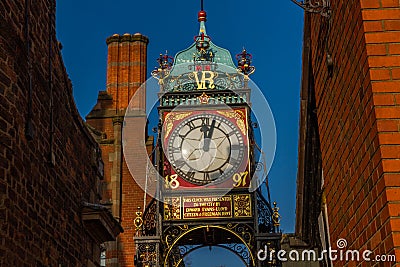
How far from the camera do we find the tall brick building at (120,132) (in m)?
17.2

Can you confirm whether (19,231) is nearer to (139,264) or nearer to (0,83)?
(0,83)

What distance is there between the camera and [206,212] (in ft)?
45.8

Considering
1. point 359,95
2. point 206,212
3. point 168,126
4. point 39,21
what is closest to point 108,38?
point 168,126

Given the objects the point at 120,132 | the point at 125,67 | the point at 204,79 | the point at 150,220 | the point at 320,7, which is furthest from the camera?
the point at 125,67

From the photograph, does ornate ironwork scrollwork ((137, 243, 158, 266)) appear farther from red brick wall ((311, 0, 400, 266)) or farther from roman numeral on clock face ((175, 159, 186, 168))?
red brick wall ((311, 0, 400, 266))

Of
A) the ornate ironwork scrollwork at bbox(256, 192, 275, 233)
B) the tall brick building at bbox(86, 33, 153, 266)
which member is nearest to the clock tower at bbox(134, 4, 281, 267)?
the ornate ironwork scrollwork at bbox(256, 192, 275, 233)

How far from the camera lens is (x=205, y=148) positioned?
47.4 ft

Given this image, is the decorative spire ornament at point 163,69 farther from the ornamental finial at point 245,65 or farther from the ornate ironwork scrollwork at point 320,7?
the ornate ironwork scrollwork at point 320,7

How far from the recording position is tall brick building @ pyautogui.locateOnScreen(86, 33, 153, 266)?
679 inches

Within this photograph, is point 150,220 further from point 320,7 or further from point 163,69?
point 320,7

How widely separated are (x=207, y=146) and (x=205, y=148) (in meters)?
0.08

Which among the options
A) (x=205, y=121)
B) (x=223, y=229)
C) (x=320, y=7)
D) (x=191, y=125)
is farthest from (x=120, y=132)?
(x=320, y=7)

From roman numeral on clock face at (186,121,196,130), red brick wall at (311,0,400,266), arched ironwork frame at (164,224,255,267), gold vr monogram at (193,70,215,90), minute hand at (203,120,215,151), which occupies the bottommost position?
red brick wall at (311,0,400,266)

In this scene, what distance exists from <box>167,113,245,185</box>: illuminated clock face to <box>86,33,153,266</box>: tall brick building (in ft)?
9.57
